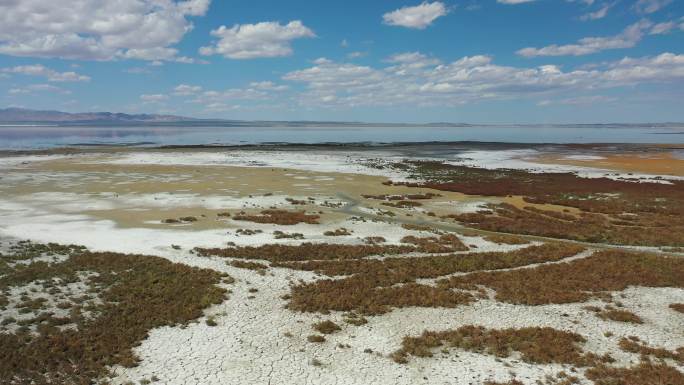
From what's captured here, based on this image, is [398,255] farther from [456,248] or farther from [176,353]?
[176,353]

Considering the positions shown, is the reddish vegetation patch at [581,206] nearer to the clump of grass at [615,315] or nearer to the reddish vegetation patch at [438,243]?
the reddish vegetation patch at [438,243]

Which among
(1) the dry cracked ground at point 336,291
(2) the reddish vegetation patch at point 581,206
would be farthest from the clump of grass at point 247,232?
(2) the reddish vegetation patch at point 581,206

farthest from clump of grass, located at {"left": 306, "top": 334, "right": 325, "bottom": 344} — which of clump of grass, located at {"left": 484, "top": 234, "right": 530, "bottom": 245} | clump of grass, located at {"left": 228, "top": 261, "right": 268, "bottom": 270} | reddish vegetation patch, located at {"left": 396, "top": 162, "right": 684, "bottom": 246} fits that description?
reddish vegetation patch, located at {"left": 396, "top": 162, "right": 684, "bottom": 246}

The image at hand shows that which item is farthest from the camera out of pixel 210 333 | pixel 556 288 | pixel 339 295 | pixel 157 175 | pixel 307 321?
pixel 157 175

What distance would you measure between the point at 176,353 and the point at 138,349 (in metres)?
1.63

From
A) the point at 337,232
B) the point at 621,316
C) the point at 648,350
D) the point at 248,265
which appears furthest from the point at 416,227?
the point at 648,350

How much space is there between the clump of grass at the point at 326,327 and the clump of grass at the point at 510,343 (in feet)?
10.5

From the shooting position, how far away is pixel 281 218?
45312 millimetres

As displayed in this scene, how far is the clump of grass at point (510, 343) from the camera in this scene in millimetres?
19344

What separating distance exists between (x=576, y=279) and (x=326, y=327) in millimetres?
16767

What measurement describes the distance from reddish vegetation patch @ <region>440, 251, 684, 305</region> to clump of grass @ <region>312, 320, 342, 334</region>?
28.2 ft

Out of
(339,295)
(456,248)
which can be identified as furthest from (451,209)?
(339,295)

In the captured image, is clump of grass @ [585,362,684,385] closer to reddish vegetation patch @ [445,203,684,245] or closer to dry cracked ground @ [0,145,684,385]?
dry cracked ground @ [0,145,684,385]

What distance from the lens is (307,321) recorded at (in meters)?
22.7
